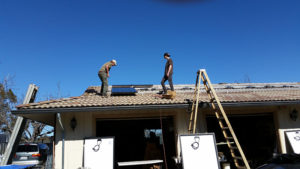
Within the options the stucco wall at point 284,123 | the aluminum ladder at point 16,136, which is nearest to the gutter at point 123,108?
the stucco wall at point 284,123

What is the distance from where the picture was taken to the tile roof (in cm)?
677

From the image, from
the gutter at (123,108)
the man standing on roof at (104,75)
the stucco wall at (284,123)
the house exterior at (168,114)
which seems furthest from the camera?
the man standing on roof at (104,75)

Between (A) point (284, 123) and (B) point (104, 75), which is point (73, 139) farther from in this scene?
(A) point (284, 123)

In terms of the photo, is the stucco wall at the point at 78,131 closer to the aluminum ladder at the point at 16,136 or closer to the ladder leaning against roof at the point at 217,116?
the ladder leaning against roof at the point at 217,116

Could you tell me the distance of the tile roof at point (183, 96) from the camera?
677 centimetres

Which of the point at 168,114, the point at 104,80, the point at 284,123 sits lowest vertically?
the point at 284,123

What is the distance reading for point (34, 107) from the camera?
6.38 metres

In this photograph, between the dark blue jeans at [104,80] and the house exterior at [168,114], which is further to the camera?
the dark blue jeans at [104,80]

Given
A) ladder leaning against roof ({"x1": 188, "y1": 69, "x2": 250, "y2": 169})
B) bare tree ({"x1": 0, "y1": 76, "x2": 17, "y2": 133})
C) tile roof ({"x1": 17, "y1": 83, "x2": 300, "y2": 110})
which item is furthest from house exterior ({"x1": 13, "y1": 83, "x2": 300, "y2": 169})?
bare tree ({"x1": 0, "y1": 76, "x2": 17, "y2": 133})

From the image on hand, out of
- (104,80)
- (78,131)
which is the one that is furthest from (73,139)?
(104,80)

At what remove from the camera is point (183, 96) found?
8.56 meters

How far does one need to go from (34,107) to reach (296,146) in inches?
342

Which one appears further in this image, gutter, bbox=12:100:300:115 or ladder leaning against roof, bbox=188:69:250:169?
gutter, bbox=12:100:300:115

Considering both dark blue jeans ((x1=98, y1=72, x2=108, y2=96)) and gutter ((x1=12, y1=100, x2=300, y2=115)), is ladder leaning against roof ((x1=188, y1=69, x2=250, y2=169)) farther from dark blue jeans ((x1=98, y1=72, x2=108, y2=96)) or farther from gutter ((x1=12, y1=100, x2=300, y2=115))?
dark blue jeans ((x1=98, y1=72, x2=108, y2=96))
